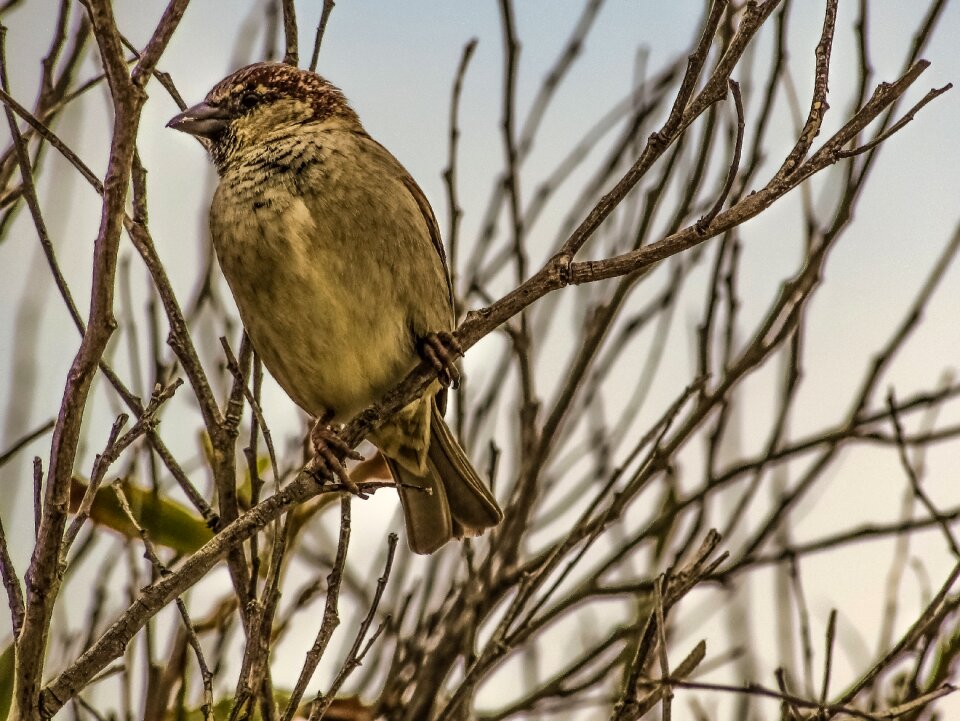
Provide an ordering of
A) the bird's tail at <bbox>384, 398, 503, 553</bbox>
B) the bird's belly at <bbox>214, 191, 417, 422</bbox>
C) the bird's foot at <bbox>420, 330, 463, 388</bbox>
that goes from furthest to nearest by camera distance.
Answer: the bird's tail at <bbox>384, 398, 503, 553</bbox>, the bird's belly at <bbox>214, 191, 417, 422</bbox>, the bird's foot at <bbox>420, 330, 463, 388</bbox>

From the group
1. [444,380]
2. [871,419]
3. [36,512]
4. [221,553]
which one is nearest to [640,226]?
[444,380]

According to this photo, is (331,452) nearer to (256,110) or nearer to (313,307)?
(313,307)

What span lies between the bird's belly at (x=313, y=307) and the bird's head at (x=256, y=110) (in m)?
0.48

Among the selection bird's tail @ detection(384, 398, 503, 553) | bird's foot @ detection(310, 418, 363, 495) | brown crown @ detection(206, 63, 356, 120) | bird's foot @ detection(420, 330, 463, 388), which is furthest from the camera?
brown crown @ detection(206, 63, 356, 120)

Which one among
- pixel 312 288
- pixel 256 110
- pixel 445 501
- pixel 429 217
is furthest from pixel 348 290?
pixel 256 110

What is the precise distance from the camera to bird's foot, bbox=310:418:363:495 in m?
2.51

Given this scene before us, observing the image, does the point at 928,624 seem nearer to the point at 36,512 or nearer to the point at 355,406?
the point at 355,406

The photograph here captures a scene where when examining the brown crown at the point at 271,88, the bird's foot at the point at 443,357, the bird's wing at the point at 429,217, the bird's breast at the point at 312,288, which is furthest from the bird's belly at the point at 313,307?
the brown crown at the point at 271,88

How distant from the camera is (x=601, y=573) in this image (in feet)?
9.27

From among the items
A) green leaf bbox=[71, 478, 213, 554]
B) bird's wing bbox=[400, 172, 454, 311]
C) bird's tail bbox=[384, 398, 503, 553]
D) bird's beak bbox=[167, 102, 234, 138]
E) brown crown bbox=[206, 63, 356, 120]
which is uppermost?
brown crown bbox=[206, 63, 356, 120]

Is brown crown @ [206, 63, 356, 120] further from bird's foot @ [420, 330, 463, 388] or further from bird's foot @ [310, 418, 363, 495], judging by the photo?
bird's foot @ [310, 418, 363, 495]

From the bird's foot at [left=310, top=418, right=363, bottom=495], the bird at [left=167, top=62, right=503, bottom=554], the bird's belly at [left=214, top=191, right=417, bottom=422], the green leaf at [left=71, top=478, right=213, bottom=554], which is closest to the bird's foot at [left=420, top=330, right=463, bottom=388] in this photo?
the bird at [left=167, top=62, right=503, bottom=554]

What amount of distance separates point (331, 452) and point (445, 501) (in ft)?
2.17

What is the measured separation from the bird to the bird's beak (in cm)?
11
